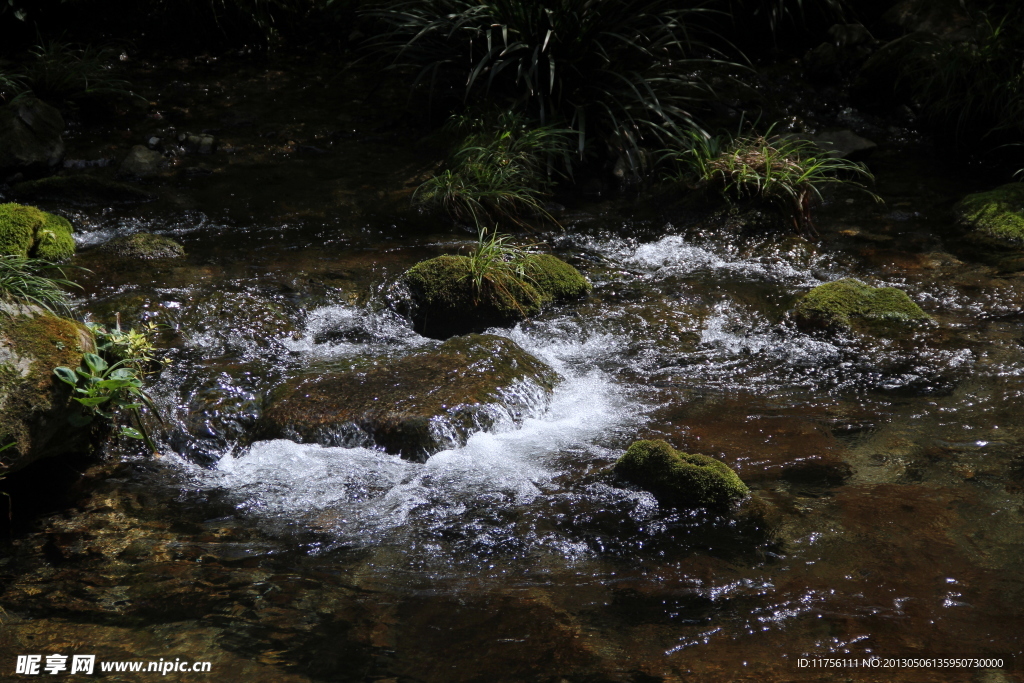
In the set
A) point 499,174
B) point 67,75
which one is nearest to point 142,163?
point 67,75

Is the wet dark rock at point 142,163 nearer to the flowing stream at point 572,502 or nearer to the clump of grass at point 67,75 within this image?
the clump of grass at point 67,75

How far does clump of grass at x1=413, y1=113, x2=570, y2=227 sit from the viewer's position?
6672 millimetres

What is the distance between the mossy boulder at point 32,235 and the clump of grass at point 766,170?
515cm

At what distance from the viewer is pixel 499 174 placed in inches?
266

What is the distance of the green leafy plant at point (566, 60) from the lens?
7.37 metres

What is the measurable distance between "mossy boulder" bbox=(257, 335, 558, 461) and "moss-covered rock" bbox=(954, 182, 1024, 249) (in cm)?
408

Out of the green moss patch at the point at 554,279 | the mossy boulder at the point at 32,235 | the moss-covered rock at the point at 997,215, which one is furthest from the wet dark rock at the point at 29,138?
the moss-covered rock at the point at 997,215

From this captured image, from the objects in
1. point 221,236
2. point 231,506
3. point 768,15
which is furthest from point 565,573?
point 768,15

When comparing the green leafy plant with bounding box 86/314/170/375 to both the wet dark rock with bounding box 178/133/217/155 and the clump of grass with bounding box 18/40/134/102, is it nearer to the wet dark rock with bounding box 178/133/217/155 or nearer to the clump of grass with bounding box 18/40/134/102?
the wet dark rock with bounding box 178/133/217/155

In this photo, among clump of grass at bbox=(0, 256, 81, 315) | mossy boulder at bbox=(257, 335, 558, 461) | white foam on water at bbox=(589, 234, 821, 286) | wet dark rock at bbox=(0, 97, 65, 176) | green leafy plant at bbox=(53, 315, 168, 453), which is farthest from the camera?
wet dark rock at bbox=(0, 97, 65, 176)

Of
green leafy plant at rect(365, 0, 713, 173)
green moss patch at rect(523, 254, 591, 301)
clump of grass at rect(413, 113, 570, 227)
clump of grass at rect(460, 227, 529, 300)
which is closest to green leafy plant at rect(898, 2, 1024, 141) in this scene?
green leafy plant at rect(365, 0, 713, 173)

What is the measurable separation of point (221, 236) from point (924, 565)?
5.43 meters

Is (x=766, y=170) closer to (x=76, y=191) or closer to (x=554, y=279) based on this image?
(x=554, y=279)

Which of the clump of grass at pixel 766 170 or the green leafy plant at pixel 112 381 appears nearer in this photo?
the green leafy plant at pixel 112 381
